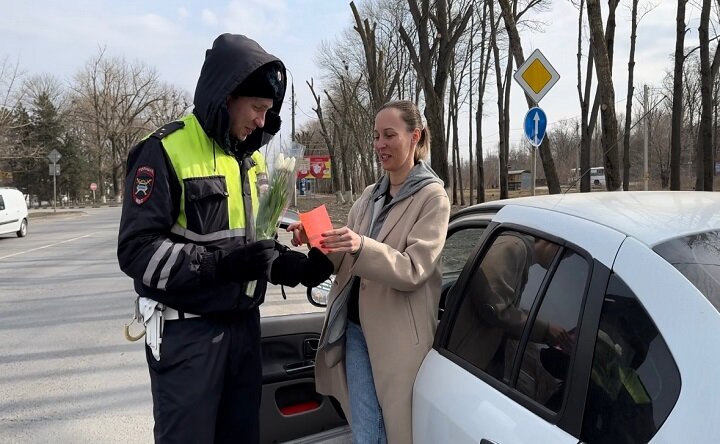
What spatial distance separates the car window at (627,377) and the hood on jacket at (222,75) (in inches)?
55.8

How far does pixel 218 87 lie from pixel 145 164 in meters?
0.39

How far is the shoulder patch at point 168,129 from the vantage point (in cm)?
188

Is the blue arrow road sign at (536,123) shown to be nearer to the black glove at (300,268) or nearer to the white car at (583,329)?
the white car at (583,329)

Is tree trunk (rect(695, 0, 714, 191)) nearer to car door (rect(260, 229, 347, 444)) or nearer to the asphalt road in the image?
the asphalt road

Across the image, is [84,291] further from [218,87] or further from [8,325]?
[218,87]

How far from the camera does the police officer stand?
1770 mm

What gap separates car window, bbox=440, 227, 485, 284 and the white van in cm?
1852

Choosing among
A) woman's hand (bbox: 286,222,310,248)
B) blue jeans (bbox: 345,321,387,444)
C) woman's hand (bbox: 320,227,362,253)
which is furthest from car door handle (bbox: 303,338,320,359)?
woman's hand (bbox: 320,227,362,253)

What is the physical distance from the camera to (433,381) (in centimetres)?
176

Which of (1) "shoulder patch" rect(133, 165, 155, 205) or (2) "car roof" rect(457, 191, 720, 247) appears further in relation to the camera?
(1) "shoulder patch" rect(133, 165, 155, 205)

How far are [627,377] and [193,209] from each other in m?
1.47

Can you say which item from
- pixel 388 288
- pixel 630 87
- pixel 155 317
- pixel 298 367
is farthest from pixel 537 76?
pixel 630 87

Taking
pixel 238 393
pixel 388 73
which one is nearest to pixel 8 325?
pixel 238 393

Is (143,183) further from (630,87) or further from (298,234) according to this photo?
(630,87)
